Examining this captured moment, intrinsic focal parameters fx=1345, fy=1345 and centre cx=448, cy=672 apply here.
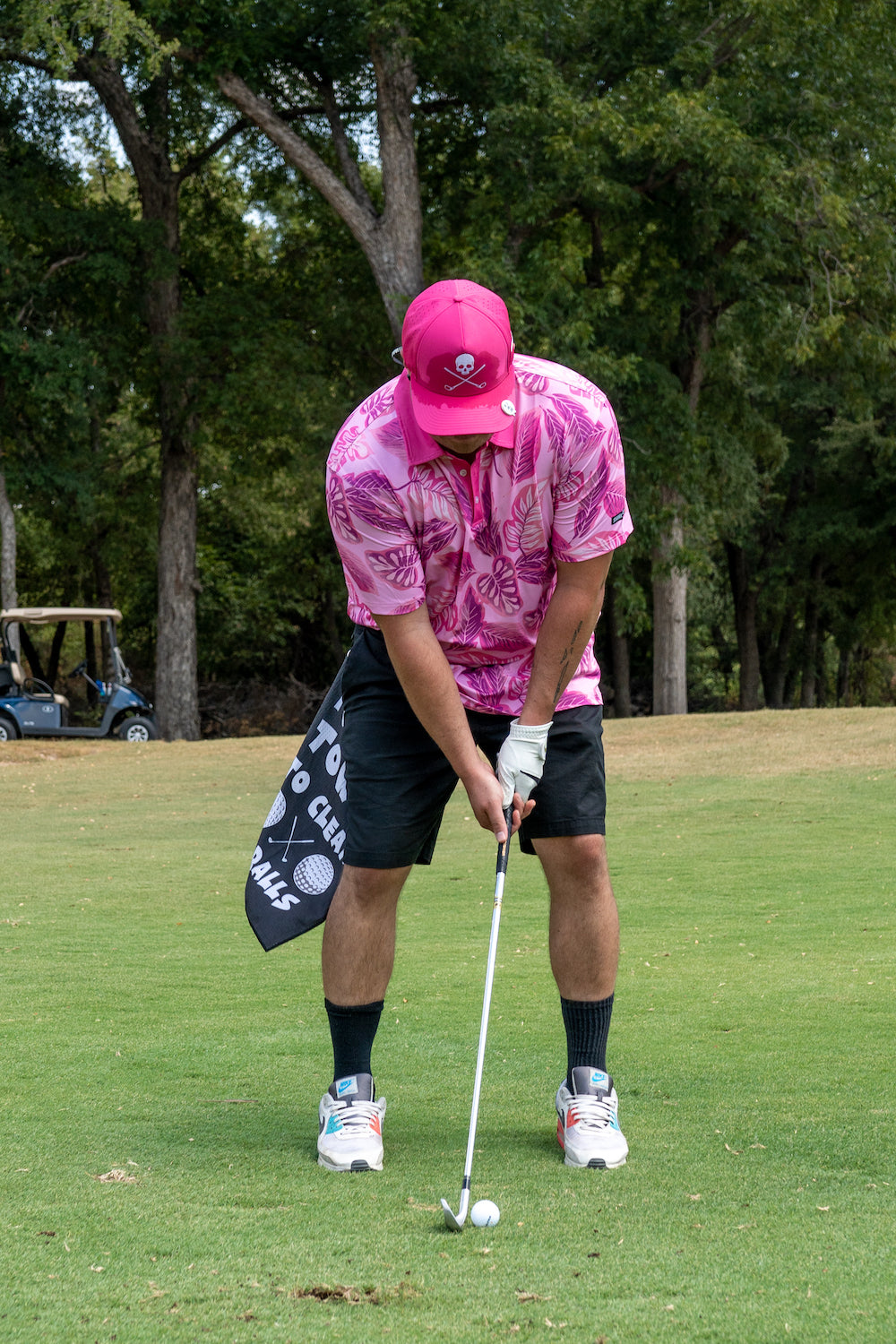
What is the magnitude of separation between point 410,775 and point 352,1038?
61 cm

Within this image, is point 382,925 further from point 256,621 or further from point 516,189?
point 256,621

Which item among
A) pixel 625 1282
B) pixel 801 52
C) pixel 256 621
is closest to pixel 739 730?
pixel 801 52

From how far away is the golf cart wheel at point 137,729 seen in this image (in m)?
21.8

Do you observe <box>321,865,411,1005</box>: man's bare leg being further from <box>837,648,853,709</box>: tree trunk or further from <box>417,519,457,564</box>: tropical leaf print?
<box>837,648,853,709</box>: tree trunk

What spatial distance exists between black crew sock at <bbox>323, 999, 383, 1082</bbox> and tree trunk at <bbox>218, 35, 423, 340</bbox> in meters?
16.6

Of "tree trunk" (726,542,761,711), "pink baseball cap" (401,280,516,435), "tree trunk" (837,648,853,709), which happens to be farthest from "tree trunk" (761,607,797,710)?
"pink baseball cap" (401,280,516,435)

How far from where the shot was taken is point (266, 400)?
20234 millimetres

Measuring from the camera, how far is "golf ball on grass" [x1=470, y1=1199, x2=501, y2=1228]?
7.80 ft

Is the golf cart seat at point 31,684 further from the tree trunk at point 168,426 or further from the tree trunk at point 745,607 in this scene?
the tree trunk at point 745,607

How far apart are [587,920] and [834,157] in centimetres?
1862

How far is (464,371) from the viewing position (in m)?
2.66

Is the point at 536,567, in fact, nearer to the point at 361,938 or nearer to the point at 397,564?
the point at 397,564

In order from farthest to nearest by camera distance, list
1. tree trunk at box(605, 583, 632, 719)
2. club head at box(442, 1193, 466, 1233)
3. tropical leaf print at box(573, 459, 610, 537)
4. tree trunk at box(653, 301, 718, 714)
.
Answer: tree trunk at box(605, 583, 632, 719)
tree trunk at box(653, 301, 718, 714)
tropical leaf print at box(573, 459, 610, 537)
club head at box(442, 1193, 466, 1233)

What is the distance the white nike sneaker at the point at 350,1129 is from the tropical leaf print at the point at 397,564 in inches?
44.0
